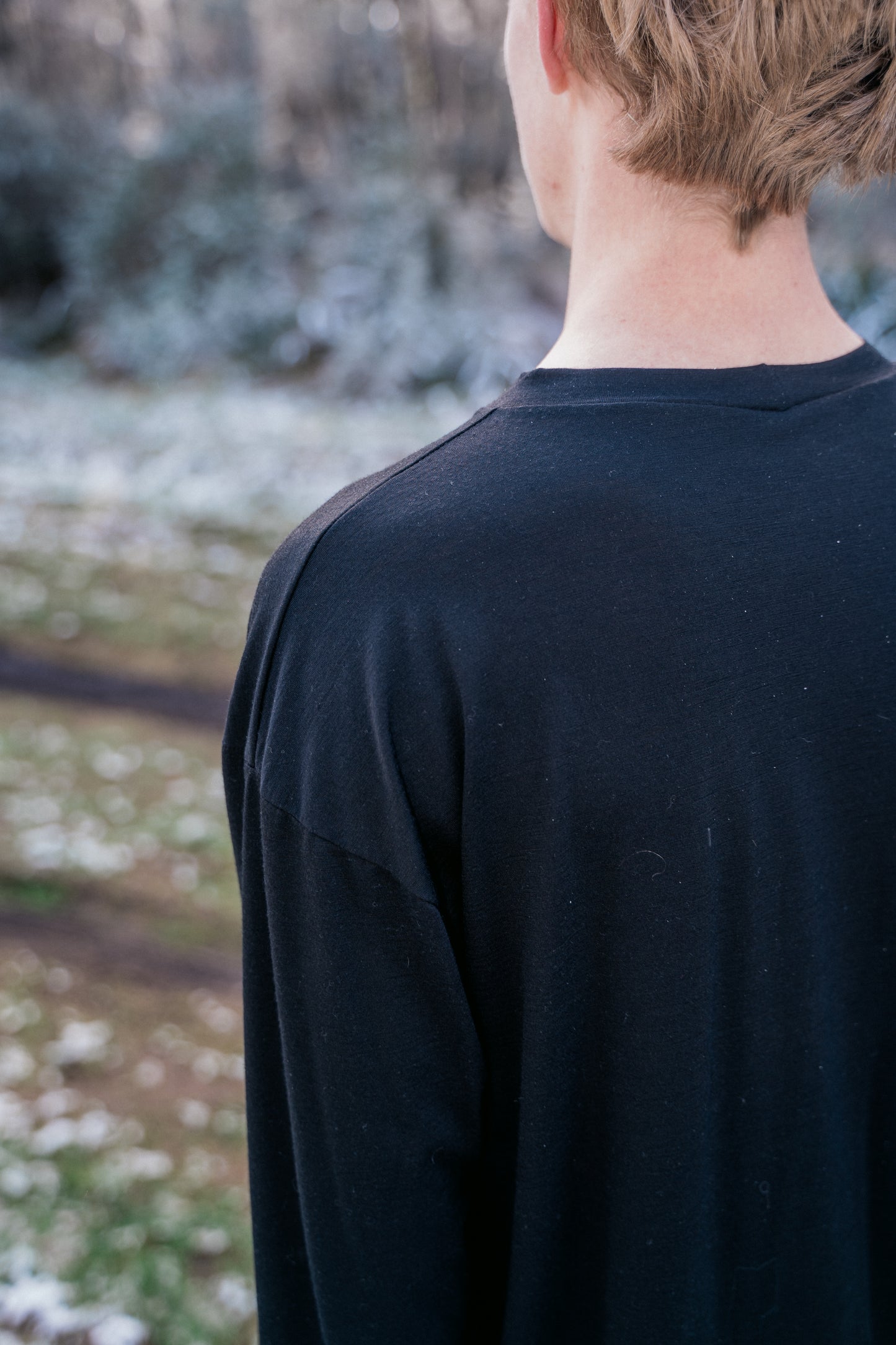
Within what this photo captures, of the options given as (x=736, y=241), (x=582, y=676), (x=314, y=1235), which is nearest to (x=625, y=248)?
(x=736, y=241)

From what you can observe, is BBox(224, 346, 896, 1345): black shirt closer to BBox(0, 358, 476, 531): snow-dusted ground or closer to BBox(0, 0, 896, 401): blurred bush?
BBox(0, 358, 476, 531): snow-dusted ground


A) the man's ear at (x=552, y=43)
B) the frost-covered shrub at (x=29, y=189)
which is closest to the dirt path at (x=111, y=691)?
the man's ear at (x=552, y=43)

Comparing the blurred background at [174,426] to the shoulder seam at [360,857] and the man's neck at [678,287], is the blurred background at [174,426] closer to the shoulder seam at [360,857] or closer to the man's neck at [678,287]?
the shoulder seam at [360,857]

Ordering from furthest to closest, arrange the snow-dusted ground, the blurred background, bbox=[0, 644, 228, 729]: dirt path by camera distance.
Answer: the snow-dusted ground → bbox=[0, 644, 228, 729]: dirt path → the blurred background

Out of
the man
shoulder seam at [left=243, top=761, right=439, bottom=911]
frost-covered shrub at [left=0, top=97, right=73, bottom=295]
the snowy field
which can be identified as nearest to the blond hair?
the man

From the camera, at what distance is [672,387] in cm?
88

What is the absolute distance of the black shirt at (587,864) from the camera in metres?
0.84

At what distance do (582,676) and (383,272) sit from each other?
1225cm

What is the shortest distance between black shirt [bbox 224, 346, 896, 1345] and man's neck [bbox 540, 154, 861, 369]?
0.03 metres

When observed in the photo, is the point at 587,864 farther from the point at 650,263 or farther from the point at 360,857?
the point at 650,263

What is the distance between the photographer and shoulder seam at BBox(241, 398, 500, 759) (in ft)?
2.78

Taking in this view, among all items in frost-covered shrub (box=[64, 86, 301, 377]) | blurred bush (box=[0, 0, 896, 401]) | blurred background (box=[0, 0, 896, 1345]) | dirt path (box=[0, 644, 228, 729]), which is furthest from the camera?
frost-covered shrub (box=[64, 86, 301, 377])

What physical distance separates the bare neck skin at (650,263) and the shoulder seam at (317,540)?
0.11 metres

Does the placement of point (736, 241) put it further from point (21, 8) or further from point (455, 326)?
point (21, 8)
